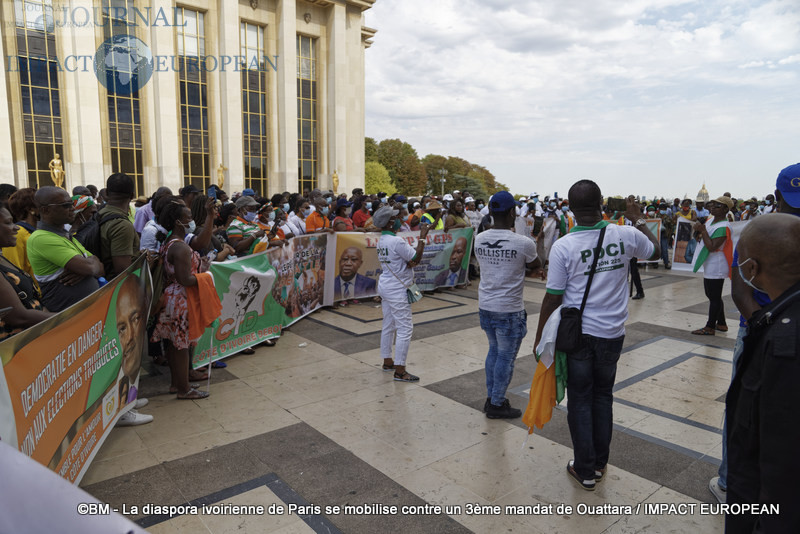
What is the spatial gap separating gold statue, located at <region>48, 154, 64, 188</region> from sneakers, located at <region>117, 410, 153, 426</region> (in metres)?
27.6

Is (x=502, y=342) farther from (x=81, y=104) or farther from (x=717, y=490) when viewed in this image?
(x=81, y=104)

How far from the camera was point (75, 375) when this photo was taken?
3.21m

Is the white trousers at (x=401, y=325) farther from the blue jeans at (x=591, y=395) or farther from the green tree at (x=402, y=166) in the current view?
the green tree at (x=402, y=166)

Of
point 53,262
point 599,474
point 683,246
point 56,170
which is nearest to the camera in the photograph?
point 599,474

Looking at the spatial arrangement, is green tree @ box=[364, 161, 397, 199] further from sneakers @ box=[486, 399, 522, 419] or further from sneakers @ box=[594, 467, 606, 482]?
sneakers @ box=[594, 467, 606, 482]

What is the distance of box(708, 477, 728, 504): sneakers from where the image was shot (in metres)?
3.44

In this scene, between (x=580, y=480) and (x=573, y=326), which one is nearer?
(x=573, y=326)

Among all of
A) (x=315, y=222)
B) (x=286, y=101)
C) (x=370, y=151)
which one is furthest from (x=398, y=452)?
(x=370, y=151)

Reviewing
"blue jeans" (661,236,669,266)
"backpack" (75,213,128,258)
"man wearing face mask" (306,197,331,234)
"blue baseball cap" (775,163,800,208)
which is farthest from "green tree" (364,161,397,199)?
"blue baseball cap" (775,163,800,208)

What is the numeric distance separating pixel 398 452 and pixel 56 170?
2948 cm

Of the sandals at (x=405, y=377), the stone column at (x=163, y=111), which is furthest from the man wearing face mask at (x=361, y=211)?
the stone column at (x=163, y=111)

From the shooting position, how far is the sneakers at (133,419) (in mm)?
4523

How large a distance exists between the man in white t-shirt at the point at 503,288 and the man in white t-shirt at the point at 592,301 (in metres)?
0.95

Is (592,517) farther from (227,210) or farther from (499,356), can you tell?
(227,210)
